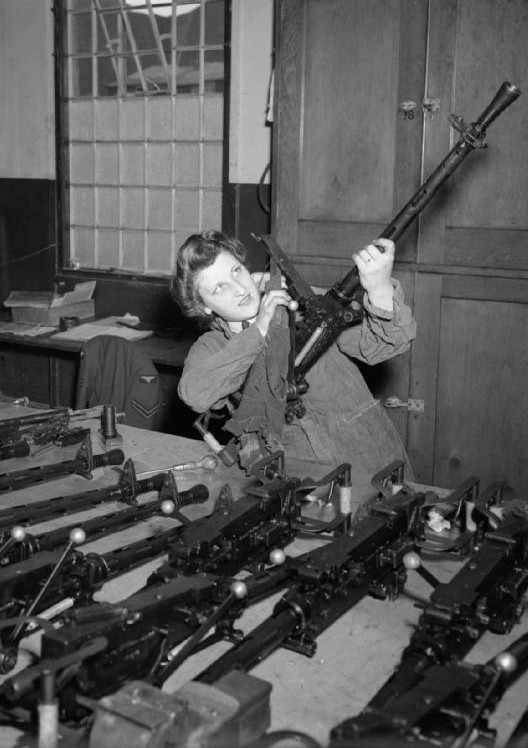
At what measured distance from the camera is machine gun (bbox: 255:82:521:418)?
2.38 metres

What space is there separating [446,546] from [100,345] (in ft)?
7.64

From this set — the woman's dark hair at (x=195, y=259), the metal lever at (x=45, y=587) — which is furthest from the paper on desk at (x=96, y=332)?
the metal lever at (x=45, y=587)

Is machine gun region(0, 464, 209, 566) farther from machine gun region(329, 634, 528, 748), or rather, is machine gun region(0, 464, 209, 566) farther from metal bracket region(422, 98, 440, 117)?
metal bracket region(422, 98, 440, 117)

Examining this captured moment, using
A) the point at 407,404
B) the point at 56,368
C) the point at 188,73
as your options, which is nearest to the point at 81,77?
the point at 188,73

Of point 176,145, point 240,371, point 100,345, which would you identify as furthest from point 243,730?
point 176,145

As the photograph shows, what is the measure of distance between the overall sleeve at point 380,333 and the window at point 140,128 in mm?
2586

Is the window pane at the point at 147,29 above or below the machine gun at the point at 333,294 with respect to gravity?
above

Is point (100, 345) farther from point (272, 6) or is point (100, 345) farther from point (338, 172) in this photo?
point (272, 6)

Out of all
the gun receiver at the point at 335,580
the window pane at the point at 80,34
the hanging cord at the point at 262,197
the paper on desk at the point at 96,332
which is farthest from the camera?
the window pane at the point at 80,34

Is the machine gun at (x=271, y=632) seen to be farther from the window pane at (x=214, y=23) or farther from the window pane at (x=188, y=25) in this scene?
the window pane at (x=188, y=25)

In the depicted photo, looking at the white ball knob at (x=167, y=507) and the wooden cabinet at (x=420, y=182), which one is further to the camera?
the wooden cabinet at (x=420, y=182)

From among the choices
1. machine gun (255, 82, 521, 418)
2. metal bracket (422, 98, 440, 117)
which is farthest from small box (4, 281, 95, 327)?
machine gun (255, 82, 521, 418)

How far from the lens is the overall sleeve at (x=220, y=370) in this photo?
242 centimetres

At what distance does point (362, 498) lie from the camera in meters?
2.20
